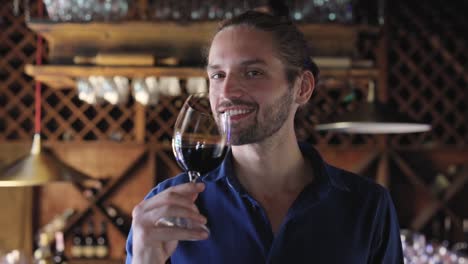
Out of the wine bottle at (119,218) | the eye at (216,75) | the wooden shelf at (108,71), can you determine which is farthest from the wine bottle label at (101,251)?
the eye at (216,75)

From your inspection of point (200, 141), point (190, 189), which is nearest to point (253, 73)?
point (200, 141)

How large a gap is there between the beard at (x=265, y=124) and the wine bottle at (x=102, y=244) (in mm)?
2361

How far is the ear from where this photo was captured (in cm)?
105

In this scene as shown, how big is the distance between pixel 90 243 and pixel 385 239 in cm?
240

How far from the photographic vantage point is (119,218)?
10.5 feet

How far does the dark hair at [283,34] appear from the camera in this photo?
0.98 meters

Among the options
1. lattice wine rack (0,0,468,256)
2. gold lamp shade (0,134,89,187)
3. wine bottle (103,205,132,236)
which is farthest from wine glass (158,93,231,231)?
wine bottle (103,205,132,236)

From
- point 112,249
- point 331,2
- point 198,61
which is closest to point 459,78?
point 331,2

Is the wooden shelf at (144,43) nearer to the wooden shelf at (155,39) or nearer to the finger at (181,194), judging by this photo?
the wooden shelf at (155,39)

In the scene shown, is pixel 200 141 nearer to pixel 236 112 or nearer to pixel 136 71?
pixel 236 112

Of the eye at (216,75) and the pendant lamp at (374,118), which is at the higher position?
the eye at (216,75)

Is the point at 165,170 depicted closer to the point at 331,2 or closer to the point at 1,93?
the point at 1,93

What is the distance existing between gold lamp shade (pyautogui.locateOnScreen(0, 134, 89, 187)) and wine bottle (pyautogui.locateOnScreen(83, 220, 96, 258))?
1.27 meters

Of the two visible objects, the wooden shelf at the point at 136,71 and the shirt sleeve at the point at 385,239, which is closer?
the shirt sleeve at the point at 385,239
